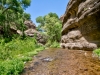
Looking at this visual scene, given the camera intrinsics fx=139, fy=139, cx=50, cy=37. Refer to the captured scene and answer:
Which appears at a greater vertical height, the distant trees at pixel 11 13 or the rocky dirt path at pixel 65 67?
the distant trees at pixel 11 13

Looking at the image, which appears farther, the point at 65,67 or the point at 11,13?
the point at 11,13

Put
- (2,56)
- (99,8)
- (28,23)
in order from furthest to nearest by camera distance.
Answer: (28,23), (99,8), (2,56)

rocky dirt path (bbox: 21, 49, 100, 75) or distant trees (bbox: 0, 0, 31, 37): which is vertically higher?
distant trees (bbox: 0, 0, 31, 37)

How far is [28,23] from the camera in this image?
167 ft

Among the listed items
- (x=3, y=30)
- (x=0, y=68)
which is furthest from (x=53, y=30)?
(x=0, y=68)

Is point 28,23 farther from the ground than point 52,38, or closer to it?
farther from the ground

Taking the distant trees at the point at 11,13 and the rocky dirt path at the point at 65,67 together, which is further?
the distant trees at the point at 11,13

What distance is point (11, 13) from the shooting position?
3294cm

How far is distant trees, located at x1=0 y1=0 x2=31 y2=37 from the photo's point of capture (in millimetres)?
30938

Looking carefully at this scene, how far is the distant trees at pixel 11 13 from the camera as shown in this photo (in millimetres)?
30938

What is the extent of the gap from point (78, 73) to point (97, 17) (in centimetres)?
1072

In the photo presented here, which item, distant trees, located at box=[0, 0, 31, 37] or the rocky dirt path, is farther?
distant trees, located at box=[0, 0, 31, 37]

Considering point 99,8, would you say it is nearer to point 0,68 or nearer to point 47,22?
point 0,68

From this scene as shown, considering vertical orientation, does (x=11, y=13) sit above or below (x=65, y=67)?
above
